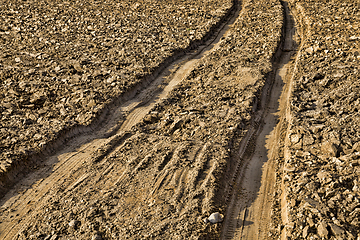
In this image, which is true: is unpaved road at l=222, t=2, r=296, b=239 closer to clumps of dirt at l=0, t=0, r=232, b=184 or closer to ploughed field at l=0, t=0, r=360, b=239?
ploughed field at l=0, t=0, r=360, b=239

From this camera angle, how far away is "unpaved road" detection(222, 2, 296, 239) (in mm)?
7770

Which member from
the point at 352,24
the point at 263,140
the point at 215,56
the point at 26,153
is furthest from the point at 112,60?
the point at 352,24

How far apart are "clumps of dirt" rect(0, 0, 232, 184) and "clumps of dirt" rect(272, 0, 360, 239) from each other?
6144 mm

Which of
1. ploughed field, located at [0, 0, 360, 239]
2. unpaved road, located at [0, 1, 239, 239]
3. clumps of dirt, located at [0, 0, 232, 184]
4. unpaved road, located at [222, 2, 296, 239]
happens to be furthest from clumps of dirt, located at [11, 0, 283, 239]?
clumps of dirt, located at [0, 0, 232, 184]

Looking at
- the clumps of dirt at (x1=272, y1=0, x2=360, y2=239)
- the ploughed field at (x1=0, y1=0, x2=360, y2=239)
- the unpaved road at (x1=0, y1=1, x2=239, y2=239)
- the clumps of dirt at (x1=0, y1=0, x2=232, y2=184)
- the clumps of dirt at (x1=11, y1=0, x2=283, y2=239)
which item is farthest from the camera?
the clumps of dirt at (x1=0, y1=0, x2=232, y2=184)

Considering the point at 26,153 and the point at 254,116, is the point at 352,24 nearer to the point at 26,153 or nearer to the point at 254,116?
the point at 254,116

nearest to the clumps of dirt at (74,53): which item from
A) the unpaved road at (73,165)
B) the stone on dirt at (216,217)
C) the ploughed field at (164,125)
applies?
the ploughed field at (164,125)

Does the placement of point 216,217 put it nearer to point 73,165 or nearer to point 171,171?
point 171,171

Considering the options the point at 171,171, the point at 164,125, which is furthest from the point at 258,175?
the point at 164,125

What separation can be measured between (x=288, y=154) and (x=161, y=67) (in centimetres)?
739

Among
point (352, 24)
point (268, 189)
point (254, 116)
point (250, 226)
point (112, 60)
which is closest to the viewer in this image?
point (250, 226)

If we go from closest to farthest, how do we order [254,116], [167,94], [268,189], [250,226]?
[250,226] < [268,189] < [254,116] < [167,94]

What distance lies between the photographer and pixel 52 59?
49.0 feet

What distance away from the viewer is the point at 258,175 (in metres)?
9.30
